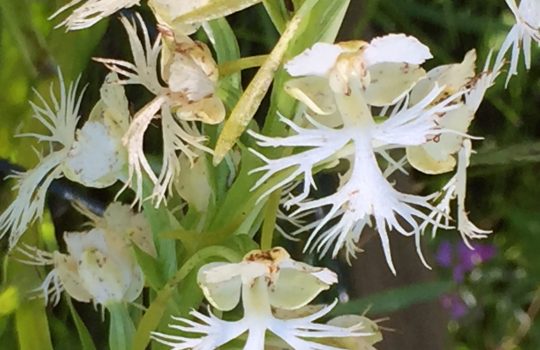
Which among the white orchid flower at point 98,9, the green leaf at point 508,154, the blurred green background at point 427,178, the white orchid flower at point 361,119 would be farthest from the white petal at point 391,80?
the green leaf at point 508,154

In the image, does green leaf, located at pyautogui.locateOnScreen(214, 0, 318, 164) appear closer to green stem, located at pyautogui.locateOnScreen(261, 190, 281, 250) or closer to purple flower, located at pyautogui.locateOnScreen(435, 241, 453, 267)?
green stem, located at pyautogui.locateOnScreen(261, 190, 281, 250)

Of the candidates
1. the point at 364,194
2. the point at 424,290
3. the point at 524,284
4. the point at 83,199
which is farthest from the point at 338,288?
the point at 524,284

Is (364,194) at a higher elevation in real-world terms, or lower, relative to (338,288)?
higher

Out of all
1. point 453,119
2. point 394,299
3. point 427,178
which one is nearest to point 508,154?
point 427,178

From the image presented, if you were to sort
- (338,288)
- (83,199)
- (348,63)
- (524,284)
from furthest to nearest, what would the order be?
(524,284) < (338,288) < (83,199) < (348,63)

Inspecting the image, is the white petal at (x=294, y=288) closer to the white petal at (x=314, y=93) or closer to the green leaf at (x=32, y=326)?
the white petal at (x=314, y=93)

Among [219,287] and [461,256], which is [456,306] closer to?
[461,256]

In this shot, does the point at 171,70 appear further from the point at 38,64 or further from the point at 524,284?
the point at 524,284
